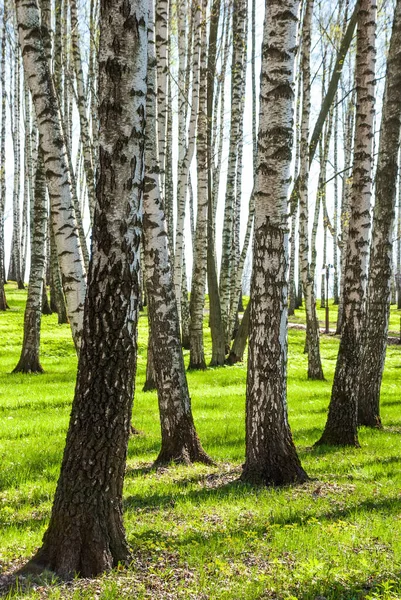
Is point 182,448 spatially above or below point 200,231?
below

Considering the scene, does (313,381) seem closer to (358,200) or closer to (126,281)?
(358,200)

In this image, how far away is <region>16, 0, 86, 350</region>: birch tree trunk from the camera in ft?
24.8

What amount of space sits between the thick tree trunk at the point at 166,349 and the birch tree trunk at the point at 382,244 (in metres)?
4.14

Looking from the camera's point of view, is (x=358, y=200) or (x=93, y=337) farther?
(x=358, y=200)

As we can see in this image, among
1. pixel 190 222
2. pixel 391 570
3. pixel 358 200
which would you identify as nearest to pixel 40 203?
pixel 358 200

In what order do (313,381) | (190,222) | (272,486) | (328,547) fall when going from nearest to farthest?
(328,547)
(272,486)
(313,381)
(190,222)

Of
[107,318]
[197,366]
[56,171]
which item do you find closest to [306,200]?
[197,366]

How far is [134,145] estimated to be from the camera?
4094 mm

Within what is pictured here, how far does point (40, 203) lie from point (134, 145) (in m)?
10.6

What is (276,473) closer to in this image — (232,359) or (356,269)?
(356,269)

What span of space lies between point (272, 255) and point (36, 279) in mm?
9543

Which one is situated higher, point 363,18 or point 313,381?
point 363,18

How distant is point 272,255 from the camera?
6316mm

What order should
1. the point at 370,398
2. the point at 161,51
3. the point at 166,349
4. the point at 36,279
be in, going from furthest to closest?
the point at 36,279
the point at 370,398
the point at 161,51
the point at 166,349
